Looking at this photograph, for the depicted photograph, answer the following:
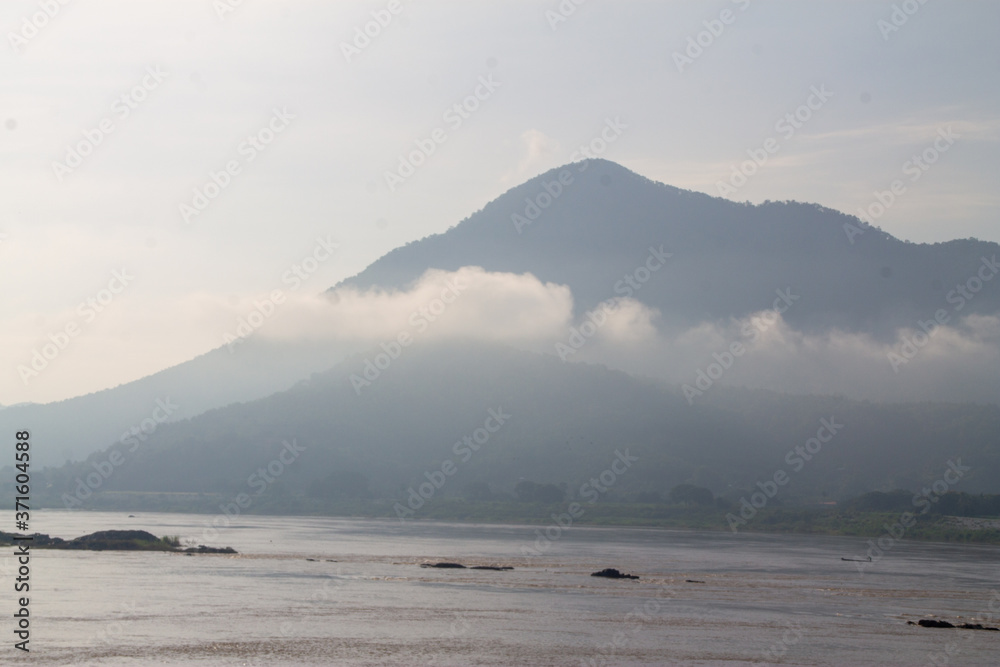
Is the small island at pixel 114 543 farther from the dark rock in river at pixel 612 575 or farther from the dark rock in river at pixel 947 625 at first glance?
the dark rock in river at pixel 947 625

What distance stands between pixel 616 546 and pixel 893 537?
81.1 m

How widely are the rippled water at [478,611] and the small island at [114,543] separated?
442cm

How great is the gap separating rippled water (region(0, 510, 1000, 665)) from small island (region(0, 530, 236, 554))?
4.42 m

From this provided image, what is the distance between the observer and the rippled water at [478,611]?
4903 cm

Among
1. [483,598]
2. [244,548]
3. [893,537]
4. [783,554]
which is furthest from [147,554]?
[893,537]

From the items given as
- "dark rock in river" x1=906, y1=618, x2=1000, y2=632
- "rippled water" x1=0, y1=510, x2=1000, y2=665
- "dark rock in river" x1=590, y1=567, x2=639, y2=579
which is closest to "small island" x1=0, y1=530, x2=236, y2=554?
"rippled water" x1=0, y1=510, x2=1000, y2=665

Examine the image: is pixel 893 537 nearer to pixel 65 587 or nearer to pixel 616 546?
pixel 616 546

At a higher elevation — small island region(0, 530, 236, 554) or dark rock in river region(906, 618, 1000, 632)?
small island region(0, 530, 236, 554)

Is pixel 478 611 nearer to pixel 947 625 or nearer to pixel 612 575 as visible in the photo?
pixel 612 575

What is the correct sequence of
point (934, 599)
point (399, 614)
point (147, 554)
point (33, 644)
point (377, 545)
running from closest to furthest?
point (33, 644) → point (399, 614) → point (934, 599) → point (147, 554) → point (377, 545)

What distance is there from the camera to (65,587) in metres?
64.9

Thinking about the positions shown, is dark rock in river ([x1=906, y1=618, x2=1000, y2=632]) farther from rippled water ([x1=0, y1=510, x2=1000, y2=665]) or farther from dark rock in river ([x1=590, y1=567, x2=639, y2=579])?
dark rock in river ([x1=590, y1=567, x2=639, y2=579])

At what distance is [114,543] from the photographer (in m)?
97.9

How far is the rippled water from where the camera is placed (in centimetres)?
4903
